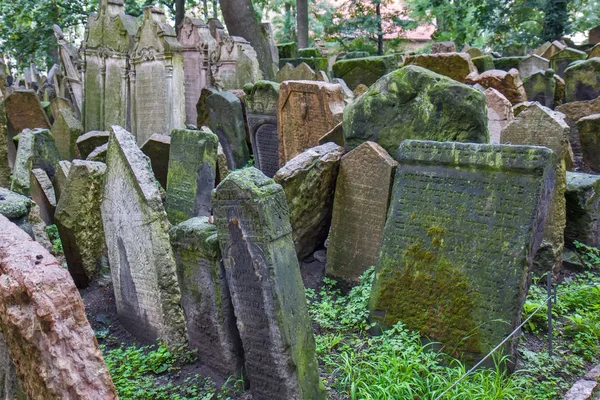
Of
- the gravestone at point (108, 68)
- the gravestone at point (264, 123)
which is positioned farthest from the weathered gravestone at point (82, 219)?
the gravestone at point (108, 68)

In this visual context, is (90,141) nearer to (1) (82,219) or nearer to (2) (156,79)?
(2) (156,79)

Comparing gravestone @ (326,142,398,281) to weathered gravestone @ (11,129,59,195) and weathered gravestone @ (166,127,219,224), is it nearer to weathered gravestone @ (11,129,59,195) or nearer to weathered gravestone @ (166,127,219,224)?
weathered gravestone @ (166,127,219,224)

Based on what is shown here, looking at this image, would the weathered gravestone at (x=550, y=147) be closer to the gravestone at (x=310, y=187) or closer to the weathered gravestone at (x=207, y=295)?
the gravestone at (x=310, y=187)

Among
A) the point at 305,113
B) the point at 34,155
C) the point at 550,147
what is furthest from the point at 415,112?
the point at 34,155

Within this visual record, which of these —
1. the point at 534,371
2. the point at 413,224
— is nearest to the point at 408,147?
the point at 413,224

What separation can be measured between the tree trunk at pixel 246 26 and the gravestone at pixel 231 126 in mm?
5445

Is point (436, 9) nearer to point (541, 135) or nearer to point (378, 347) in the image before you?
point (541, 135)

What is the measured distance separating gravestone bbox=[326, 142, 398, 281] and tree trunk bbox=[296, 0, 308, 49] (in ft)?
55.5

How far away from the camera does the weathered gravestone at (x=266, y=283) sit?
325cm

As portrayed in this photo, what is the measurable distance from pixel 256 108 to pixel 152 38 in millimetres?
3061

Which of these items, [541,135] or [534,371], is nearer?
[534,371]

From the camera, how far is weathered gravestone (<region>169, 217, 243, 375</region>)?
3.73m

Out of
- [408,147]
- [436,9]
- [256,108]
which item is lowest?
[408,147]

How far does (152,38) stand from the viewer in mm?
10148
